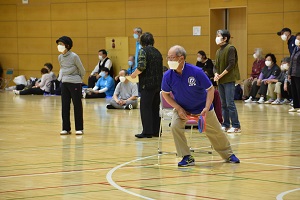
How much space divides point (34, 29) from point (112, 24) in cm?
360

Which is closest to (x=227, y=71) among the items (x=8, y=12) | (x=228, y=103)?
(x=228, y=103)

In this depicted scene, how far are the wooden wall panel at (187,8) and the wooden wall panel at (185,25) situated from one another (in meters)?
0.14

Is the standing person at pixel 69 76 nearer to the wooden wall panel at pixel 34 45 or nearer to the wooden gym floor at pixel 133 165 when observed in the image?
the wooden gym floor at pixel 133 165

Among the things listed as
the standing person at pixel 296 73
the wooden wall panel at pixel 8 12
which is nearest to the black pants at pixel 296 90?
the standing person at pixel 296 73

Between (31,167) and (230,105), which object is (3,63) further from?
(31,167)

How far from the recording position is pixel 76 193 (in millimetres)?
6348

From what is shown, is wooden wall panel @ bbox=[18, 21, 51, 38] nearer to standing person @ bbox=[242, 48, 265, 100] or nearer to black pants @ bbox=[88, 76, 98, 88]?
black pants @ bbox=[88, 76, 98, 88]

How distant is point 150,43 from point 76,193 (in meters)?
5.15

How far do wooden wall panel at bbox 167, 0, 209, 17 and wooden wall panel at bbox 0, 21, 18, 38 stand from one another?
22.9 feet

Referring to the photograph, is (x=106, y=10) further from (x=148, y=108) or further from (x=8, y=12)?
(x=148, y=108)

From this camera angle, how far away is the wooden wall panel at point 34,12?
82.6ft

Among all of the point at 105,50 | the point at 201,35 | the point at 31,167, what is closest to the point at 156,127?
the point at 31,167

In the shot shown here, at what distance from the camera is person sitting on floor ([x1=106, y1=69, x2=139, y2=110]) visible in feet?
51.1

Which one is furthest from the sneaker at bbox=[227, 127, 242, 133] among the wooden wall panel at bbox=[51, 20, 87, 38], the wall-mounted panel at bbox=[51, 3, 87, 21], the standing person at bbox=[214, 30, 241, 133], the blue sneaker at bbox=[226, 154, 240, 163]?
the wall-mounted panel at bbox=[51, 3, 87, 21]
